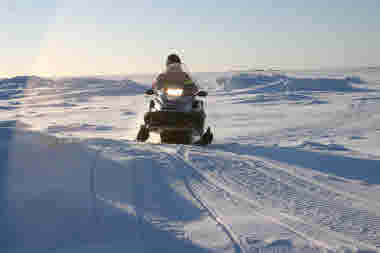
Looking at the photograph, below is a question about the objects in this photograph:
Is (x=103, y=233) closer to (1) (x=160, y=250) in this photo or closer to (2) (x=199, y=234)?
(1) (x=160, y=250)

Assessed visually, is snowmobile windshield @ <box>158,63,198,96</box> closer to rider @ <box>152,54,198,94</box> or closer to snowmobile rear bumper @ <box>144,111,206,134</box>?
rider @ <box>152,54,198,94</box>

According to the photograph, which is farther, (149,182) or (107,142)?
(107,142)

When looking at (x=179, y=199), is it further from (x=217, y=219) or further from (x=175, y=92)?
(x=175, y=92)

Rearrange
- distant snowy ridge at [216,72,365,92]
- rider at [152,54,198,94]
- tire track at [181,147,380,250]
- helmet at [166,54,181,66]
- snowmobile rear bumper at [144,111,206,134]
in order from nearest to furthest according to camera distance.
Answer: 1. tire track at [181,147,380,250]
2. snowmobile rear bumper at [144,111,206,134]
3. rider at [152,54,198,94]
4. helmet at [166,54,181,66]
5. distant snowy ridge at [216,72,365,92]

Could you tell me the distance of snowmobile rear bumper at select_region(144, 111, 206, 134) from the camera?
968 cm

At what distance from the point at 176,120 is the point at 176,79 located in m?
1.59

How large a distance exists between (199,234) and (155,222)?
1.90ft

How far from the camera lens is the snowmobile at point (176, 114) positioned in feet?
31.8

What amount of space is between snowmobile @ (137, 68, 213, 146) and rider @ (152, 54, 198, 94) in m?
0.10

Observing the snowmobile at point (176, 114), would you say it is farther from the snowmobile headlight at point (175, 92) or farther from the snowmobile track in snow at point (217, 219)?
the snowmobile track in snow at point (217, 219)

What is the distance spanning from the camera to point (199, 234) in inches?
152

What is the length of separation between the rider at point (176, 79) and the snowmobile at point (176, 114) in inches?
3.9

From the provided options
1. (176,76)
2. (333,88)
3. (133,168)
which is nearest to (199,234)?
(133,168)

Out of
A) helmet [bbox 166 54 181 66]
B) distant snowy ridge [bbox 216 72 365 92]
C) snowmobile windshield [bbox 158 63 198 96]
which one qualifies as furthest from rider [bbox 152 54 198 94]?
distant snowy ridge [bbox 216 72 365 92]
